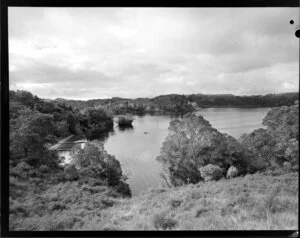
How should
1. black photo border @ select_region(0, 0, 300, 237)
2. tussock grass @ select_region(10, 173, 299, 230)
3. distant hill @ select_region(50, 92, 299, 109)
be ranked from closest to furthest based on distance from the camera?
black photo border @ select_region(0, 0, 300, 237), tussock grass @ select_region(10, 173, 299, 230), distant hill @ select_region(50, 92, 299, 109)

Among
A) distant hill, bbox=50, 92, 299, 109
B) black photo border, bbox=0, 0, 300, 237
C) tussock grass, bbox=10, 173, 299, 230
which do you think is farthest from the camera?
distant hill, bbox=50, 92, 299, 109

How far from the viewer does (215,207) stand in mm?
2463

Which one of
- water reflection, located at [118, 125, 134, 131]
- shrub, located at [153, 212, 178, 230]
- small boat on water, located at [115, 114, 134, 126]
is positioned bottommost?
shrub, located at [153, 212, 178, 230]

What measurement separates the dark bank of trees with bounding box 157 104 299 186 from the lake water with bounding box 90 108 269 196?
0.23ft

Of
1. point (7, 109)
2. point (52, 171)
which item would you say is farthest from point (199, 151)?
point (7, 109)

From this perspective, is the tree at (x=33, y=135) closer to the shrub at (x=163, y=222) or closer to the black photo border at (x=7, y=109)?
Result: the black photo border at (x=7, y=109)

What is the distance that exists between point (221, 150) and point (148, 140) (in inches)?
28.6

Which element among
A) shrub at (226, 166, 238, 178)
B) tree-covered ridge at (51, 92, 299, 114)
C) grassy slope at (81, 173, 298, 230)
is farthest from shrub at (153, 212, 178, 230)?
tree-covered ridge at (51, 92, 299, 114)

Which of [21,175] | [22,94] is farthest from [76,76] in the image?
[21,175]

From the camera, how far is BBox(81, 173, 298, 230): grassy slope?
238 centimetres

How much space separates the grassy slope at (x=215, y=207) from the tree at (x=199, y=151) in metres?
0.12

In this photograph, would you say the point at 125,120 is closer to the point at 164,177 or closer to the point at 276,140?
the point at 164,177

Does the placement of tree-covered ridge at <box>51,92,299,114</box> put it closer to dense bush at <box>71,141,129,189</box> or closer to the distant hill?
the distant hill

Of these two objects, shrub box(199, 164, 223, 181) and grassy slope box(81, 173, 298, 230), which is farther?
shrub box(199, 164, 223, 181)
